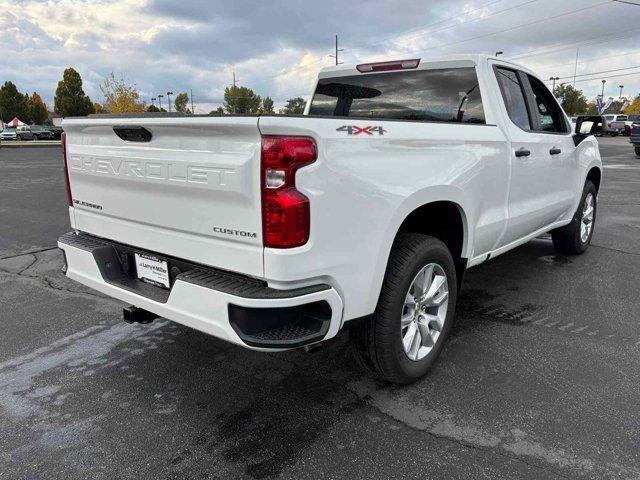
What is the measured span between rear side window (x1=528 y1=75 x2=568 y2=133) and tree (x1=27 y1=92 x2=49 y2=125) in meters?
84.8

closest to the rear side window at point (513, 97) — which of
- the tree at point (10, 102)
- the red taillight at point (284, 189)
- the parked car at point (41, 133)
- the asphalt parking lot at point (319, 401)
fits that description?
the asphalt parking lot at point (319, 401)

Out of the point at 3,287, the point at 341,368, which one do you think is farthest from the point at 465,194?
the point at 3,287

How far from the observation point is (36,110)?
78062mm

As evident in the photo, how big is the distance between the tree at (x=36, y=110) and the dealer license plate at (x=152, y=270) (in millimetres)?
85070

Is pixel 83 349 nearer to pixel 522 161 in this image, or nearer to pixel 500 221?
pixel 500 221

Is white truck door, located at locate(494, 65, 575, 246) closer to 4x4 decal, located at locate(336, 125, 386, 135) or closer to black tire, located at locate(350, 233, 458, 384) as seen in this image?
black tire, located at locate(350, 233, 458, 384)

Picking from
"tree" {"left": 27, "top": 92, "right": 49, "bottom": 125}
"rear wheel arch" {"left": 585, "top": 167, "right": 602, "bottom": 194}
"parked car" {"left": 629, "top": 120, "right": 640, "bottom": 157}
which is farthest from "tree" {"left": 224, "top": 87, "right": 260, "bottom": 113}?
"rear wheel arch" {"left": 585, "top": 167, "right": 602, "bottom": 194}

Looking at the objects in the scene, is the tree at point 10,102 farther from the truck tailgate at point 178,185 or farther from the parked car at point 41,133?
the truck tailgate at point 178,185

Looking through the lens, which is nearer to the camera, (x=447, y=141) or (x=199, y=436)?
(x=199, y=436)

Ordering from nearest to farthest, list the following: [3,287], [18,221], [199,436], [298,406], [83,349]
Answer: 1. [199,436]
2. [298,406]
3. [83,349]
4. [3,287]
5. [18,221]

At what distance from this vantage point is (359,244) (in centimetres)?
245

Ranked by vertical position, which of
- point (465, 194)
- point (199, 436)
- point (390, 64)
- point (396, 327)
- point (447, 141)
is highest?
point (390, 64)

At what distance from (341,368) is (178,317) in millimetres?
1222

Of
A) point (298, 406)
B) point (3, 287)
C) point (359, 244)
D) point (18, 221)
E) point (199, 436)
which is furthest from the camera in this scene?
point (18, 221)
